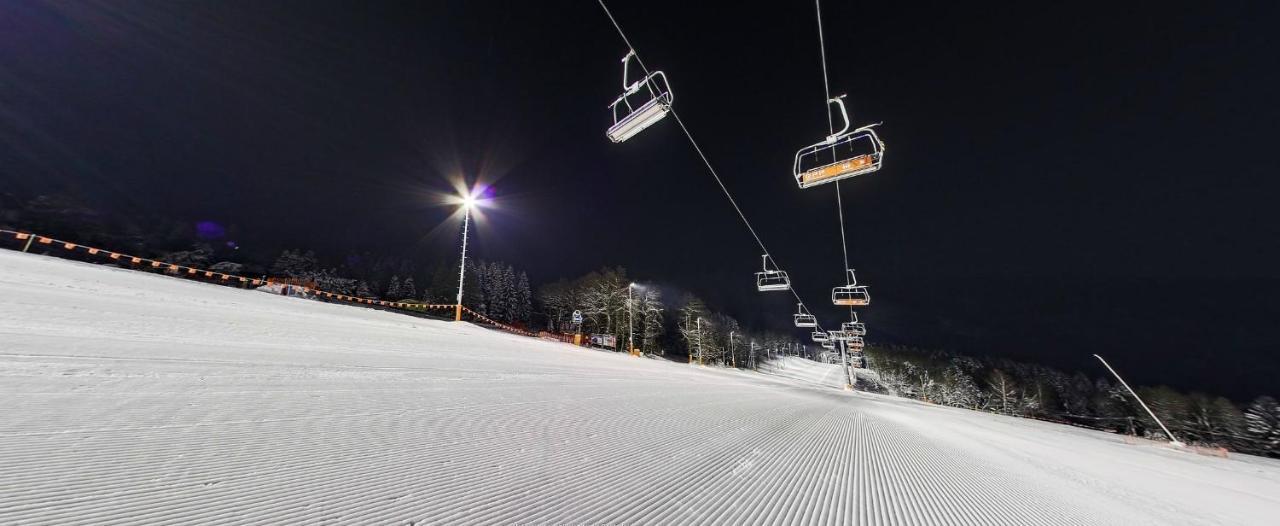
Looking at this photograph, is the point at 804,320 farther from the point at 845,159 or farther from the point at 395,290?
the point at 395,290

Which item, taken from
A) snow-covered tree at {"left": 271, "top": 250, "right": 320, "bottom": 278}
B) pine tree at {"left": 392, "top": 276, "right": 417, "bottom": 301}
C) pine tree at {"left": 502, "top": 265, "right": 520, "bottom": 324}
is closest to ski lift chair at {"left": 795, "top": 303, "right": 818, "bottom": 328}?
pine tree at {"left": 502, "top": 265, "right": 520, "bottom": 324}

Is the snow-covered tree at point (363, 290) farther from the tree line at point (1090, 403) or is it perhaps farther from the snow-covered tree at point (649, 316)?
the tree line at point (1090, 403)

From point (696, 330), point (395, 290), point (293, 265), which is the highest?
point (293, 265)

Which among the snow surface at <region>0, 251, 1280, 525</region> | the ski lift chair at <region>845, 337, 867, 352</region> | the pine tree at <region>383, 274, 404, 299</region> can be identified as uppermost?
the pine tree at <region>383, 274, 404, 299</region>

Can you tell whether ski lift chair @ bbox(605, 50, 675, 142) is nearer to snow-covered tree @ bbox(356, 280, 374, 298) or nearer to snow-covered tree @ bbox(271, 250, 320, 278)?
snow-covered tree @ bbox(356, 280, 374, 298)

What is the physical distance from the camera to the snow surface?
4.25 ft

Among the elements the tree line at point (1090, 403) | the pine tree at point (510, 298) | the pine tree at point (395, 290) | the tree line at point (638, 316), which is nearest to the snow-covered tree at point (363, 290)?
the pine tree at point (395, 290)

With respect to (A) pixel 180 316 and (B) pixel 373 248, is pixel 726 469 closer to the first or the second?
(A) pixel 180 316

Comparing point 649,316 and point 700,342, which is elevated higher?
point 649,316

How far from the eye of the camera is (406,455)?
1.84m

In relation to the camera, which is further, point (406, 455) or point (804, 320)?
point (804, 320)

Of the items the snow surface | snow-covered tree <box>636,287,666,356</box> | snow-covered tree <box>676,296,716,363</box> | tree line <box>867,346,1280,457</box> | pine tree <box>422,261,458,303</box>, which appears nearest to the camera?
the snow surface

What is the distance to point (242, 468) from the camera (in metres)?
1.48

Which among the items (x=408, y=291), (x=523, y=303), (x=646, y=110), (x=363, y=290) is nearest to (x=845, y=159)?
(x=646, y=110)
